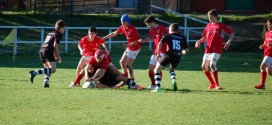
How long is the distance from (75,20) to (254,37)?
9.88 meters

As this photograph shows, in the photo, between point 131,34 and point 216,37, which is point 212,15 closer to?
point 216,37

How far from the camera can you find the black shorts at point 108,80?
1850 centimetres

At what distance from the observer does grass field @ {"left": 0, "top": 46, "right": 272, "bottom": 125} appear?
1296 cm

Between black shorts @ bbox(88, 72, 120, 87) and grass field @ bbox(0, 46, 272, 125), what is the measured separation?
554mm

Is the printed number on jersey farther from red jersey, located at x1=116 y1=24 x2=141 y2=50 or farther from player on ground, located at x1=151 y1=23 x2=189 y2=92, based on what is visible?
red jersey, located at x1=116 y1=24 x2=141 y2=50

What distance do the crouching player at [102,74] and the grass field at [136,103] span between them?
417 mm

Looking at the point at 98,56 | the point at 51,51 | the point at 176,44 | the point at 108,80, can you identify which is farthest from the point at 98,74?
the point at 176,44

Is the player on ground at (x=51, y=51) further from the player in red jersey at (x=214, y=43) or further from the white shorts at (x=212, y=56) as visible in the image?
the white shorts at (x=212, y=56)

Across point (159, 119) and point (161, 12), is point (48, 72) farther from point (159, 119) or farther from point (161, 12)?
point (161, 12)

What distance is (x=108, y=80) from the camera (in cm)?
1859

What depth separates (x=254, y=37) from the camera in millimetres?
40562

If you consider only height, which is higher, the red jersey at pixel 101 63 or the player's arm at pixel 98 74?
the red jersey at pixel 101 63

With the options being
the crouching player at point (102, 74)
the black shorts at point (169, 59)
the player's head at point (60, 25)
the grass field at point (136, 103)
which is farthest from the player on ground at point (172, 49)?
the player's head at point (60, 25)

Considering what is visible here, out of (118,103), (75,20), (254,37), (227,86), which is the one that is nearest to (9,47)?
(75,20)
